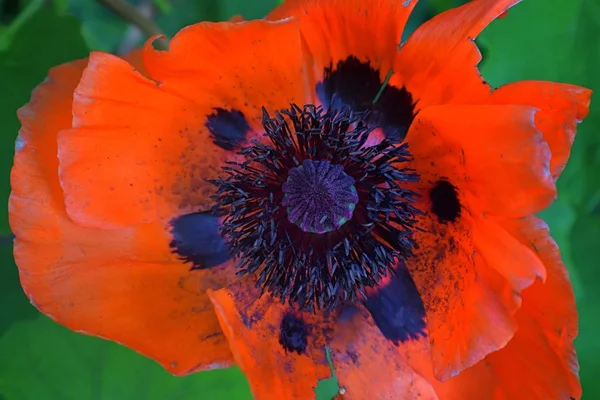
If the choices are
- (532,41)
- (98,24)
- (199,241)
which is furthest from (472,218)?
(98,24)

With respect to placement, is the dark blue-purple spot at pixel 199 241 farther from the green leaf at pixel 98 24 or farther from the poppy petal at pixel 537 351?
the green leaf at pixel 98 24

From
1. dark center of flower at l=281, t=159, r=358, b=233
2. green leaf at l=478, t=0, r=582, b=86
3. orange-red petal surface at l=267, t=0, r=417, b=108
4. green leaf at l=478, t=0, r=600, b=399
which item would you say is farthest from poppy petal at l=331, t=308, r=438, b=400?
green leaf at l=478, t=0, r=582, b=86

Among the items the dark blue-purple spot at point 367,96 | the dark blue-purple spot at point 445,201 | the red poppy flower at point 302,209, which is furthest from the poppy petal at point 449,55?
the dark blue-purple spot at point 445,201

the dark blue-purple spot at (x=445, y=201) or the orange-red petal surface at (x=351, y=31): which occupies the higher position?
the orange-red petal surface at (x=351, y=31)

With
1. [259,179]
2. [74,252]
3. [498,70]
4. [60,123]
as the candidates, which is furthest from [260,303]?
[498,70]

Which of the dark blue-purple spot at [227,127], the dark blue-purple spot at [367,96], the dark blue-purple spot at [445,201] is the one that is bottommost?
the dark blue-purple spot at [445,201]

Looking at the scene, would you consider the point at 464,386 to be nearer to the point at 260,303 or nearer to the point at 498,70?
the point at 260,303

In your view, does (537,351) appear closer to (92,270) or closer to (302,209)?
(302,209)
